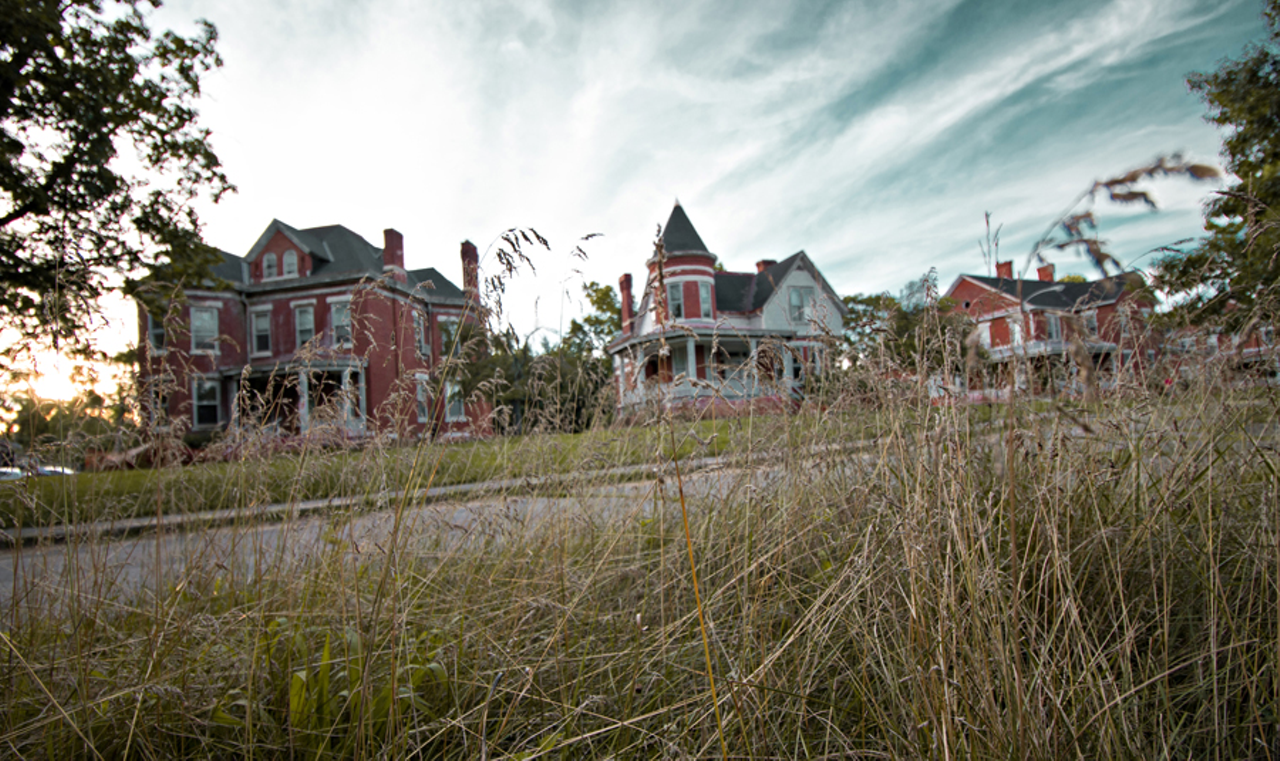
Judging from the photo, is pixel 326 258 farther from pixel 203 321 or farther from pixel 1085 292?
pixel 1085 292

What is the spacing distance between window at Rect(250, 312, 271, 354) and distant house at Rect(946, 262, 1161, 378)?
2871cm

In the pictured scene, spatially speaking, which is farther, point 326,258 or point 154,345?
point 326,258

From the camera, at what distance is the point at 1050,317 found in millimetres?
1312

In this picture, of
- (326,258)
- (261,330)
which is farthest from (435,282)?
(261,330)

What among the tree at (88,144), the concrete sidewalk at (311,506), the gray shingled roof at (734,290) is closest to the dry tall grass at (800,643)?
the concrete sidewalk at (311,506)

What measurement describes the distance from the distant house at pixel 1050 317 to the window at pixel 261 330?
28.7 metres

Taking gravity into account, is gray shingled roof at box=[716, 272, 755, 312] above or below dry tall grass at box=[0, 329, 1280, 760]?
above

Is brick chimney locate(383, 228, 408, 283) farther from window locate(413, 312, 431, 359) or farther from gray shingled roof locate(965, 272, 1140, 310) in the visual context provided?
gray shingled roof locate(965, 272, 1140, 310)

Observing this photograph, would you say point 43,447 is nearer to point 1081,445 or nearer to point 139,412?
point 139,412

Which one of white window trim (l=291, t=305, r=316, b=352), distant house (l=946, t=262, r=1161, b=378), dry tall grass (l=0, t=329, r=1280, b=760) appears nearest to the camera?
distant house (l=946, t=262, r=1161, b=378)

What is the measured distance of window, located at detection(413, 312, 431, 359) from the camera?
2122 millimetres

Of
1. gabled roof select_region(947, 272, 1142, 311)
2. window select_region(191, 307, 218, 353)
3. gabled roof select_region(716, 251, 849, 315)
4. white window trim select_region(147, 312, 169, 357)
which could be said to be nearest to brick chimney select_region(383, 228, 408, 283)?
window select_region(191, 307, 218, 353)

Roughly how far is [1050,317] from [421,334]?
1.94 m

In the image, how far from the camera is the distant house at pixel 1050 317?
3.31 feet
